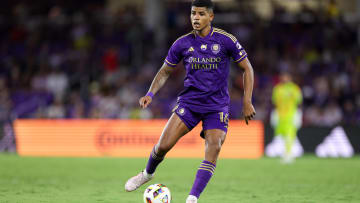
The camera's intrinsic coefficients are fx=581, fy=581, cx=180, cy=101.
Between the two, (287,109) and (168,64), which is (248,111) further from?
(287,109)

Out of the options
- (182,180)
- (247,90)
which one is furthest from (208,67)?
(182,180)

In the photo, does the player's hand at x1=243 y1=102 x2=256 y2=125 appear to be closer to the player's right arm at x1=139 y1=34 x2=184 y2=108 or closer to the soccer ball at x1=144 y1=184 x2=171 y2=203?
the player's right arm at x1=139 y1=34 x2=184 y2=108

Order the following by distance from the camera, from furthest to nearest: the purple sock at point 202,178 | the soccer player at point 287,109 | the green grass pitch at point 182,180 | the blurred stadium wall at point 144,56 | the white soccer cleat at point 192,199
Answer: the blurred stadium wall at point 144,56, the soccer player at point 287,109, the green grass pitch at point 182,180, the purple sock at point 202,178, the white soccer cleat at point 192,199

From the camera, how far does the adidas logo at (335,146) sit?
1722 cm

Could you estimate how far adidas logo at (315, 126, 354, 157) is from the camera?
1722 centimetres

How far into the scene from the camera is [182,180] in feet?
34.9

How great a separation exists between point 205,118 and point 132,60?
1500 centimetres

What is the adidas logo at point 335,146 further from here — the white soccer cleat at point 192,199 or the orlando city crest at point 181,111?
the white soccer cleat at point 192,199

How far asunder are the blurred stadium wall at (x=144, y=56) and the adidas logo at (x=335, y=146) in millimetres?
244

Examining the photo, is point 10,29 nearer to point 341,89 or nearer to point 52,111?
point 52,111

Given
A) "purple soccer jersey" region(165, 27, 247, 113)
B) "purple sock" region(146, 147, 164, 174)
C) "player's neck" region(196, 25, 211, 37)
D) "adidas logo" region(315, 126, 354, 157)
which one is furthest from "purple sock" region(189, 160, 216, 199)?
"adidas logo" region(315, 126, 354, 157)

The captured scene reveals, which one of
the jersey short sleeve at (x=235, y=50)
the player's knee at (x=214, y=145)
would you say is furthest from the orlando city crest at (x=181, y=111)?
the jersey short sleeve at (x=235, y=50)

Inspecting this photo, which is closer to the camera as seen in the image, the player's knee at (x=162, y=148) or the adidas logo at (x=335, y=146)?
the player's knee at (x=162, y=148)

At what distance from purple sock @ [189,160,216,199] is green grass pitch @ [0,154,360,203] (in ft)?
3.91
